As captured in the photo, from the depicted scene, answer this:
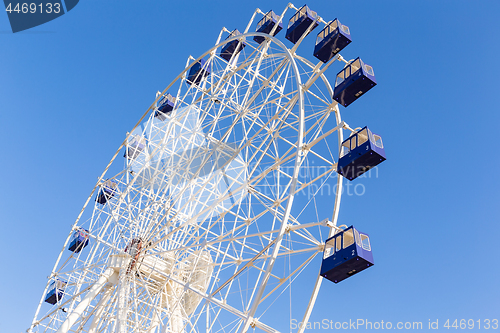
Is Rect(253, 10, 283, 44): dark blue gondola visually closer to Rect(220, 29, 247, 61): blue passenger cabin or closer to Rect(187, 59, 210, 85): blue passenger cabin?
A: Rect(220, 29, 247, 61): blue passenger cabin

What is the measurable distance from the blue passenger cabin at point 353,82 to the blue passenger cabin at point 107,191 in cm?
1456

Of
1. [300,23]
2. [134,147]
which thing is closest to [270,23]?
[300,23]

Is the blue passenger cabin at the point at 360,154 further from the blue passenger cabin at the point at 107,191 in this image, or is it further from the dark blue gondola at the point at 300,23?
the blue passenger cabin at the point at 107,191

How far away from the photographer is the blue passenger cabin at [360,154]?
14914 millimetres

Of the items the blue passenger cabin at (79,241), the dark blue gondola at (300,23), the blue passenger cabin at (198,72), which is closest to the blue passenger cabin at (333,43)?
the dark blue gondola at (300,23)

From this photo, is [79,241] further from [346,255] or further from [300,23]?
[346,255]

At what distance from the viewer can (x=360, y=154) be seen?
14961 millimetres

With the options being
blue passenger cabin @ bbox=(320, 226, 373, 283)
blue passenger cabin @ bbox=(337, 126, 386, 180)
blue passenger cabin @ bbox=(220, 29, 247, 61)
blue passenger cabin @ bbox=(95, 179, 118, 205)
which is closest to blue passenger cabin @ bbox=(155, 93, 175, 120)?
blue passenger cabin @ bbox=(220, 29, 247, 61)

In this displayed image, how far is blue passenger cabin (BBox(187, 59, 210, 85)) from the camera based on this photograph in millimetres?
23516

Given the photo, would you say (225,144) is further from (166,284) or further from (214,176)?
(166,284)

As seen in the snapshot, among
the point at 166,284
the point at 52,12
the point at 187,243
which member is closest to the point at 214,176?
the point at 187,243

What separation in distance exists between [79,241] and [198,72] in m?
11.6

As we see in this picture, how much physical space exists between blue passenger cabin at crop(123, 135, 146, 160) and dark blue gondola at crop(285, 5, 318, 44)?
10.3 meters

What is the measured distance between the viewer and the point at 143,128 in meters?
26.2
